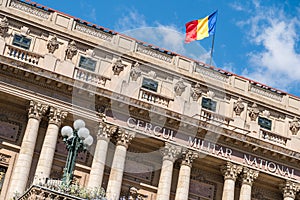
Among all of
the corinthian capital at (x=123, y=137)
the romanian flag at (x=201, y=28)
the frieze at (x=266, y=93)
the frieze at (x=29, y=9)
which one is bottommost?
the corinthian capital at (x=123, y=137)

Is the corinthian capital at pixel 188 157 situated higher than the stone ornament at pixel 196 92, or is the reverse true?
the stone ornament at pixel 196 92

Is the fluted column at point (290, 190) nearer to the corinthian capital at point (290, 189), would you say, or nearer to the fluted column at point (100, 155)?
the corinthian capital at point (290, 189)

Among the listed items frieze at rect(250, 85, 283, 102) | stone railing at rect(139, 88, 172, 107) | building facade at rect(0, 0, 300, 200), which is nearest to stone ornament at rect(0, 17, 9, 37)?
building facade at rect(0, 0, 300, 200)

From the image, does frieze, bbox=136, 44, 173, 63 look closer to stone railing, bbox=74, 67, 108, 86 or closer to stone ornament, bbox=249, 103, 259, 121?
stone railing, bbox=74, 67, 108, 86

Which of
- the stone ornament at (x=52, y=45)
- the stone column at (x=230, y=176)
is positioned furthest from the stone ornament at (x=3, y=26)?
the stone column at (x=230, y=176)

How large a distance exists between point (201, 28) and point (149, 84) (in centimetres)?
767

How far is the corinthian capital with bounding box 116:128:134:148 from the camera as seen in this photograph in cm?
3422

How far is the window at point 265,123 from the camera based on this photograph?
1576 inches

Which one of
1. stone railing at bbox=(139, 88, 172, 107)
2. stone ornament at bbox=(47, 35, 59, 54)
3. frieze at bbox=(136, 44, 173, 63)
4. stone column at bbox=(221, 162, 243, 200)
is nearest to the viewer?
stone ornament at bbox=(47, 35, 59, 54)

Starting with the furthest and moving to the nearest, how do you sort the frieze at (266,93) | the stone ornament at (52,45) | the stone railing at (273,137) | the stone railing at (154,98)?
the frieze at (266,93), the stone railing at (273,137), the stone railing at (154,98), the stone ornament at (52,45)

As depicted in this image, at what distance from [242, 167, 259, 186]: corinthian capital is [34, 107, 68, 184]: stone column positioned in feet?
39.8

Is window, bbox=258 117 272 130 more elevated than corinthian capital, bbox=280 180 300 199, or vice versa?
window, bbox=258 117 272 130

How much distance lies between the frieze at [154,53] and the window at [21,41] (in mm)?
7409

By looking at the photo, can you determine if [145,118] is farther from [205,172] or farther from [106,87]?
[205,172]
